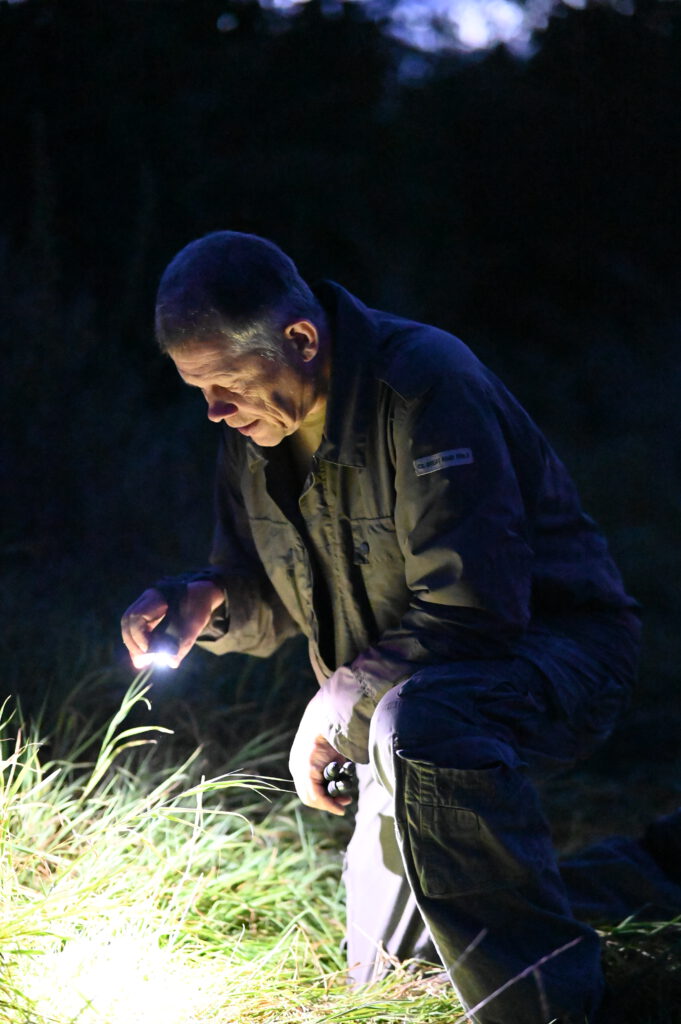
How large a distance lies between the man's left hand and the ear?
713 millimetres

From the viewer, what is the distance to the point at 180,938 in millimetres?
2590

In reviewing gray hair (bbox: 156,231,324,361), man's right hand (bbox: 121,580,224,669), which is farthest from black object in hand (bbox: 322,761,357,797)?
gray hair (bbox: 156,231,324,361)

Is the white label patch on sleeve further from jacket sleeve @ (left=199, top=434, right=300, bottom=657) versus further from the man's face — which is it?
jacket sleeve @ (left=199, top=434, right=300, bottom=657)

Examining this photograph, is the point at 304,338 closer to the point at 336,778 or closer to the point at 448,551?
the point at 448,551

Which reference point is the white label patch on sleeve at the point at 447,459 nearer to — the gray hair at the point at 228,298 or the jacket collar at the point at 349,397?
the jacket collar at the point at 349,397

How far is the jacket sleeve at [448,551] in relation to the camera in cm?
231

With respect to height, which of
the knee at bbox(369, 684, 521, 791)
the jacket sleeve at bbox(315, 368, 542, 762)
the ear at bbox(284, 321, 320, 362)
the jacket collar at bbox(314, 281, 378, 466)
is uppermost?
the ear at bbox(284, 321, 320, 362)

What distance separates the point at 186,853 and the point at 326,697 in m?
0.74

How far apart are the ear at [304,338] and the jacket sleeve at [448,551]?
23 centimetres

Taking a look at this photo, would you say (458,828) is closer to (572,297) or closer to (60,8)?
(60,8)

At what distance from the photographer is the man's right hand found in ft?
8.86

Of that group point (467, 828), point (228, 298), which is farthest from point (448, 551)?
point (228, 298)

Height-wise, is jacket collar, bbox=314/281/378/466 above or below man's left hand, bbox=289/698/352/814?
above

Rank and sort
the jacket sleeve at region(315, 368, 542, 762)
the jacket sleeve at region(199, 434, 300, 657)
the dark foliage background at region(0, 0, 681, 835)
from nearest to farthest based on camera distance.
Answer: the jacket sleeve at region(315, 368, 542, 762)
the jacket sleeve at region(199, 434, 300, 657)
the dark foliage background at region(0, 0, 681, 835)
